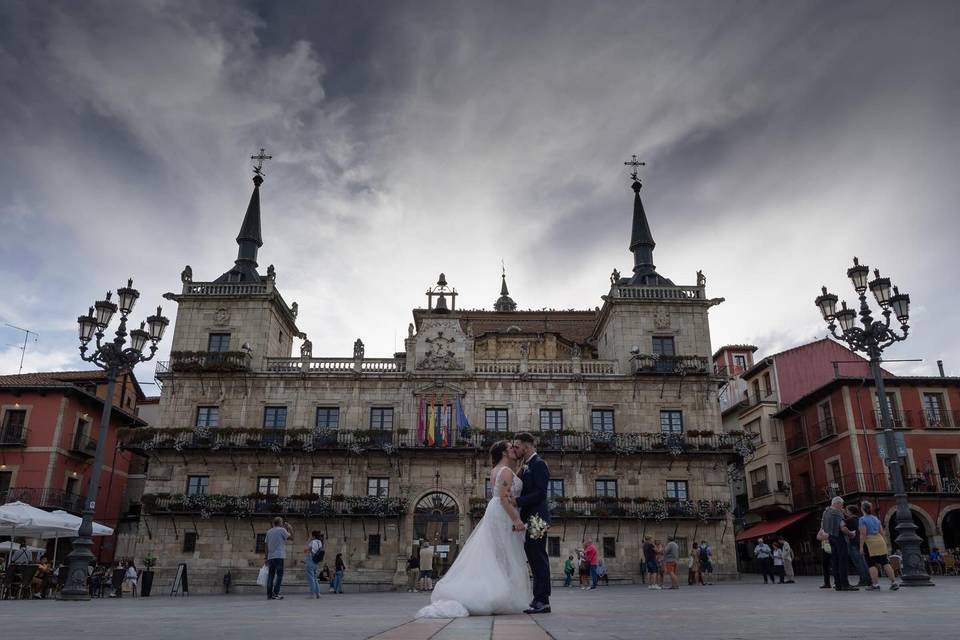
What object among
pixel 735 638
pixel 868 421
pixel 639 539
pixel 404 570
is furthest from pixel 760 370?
pixel 735 638

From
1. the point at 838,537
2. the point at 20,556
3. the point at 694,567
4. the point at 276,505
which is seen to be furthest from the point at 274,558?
the point at 694,567

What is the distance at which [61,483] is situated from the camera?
112 feet

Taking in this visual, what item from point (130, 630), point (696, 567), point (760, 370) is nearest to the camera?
point (130, 630)

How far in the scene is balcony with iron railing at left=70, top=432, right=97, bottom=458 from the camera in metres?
35.1

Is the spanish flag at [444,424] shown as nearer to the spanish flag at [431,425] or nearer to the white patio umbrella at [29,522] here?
the spanish flag at [431,425]

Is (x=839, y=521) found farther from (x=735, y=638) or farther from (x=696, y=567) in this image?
(x=696, y=567)

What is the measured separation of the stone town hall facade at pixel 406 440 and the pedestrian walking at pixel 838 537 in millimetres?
18006

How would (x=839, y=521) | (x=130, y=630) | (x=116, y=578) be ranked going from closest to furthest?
(x=130, y=630) < (x=839, y=521) < (x=116, y=578)

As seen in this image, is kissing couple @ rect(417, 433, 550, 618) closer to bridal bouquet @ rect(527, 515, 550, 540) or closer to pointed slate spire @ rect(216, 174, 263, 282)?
bridal bouquet @ rect(527, 515, 550, 540)

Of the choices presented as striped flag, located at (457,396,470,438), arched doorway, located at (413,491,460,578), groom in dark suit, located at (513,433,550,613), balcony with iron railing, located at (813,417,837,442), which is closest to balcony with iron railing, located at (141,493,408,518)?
arched doorway, located at (413,491,460,578)

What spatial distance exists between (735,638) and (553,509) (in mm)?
27512

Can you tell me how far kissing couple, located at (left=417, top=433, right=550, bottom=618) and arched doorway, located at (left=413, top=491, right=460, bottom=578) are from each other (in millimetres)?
24226

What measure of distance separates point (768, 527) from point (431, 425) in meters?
18.8

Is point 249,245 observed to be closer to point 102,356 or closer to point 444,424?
point 444,424
